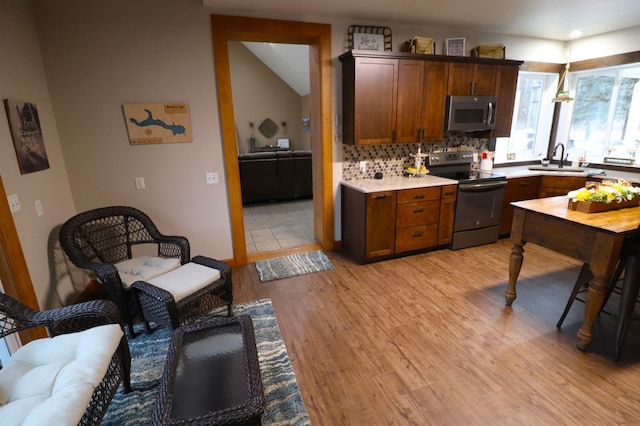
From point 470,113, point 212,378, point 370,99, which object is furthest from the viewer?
point 470,113

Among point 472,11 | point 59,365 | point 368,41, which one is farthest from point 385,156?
point 59,365

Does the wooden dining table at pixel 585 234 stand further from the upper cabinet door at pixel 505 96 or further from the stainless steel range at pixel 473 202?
the upper cabinet door at pixel 505 96

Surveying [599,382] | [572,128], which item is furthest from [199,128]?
[572,128]

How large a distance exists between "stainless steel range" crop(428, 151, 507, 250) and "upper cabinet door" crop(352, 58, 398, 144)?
0.93 meters

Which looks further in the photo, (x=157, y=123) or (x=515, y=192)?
(x=515, y=192)

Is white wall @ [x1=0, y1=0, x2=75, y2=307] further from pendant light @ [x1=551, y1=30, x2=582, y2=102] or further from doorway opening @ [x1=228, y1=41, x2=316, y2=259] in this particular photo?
pendant light @ [x1=551, y1=30, x2=582, y2=102]

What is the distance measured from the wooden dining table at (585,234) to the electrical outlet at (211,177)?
2.81 m

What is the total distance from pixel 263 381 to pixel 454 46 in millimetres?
4032

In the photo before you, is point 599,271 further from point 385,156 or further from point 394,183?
point 385,156

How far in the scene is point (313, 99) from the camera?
12.4 feet

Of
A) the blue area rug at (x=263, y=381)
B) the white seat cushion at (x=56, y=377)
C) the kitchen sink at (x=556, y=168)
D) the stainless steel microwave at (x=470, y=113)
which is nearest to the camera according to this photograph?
the white seat cushion at (x=56, y=377)

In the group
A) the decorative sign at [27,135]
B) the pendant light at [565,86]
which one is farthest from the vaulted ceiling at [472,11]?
the decorative sign at [27,135]

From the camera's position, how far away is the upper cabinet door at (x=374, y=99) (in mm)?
3334

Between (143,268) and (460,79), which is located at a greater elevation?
(460,79)
